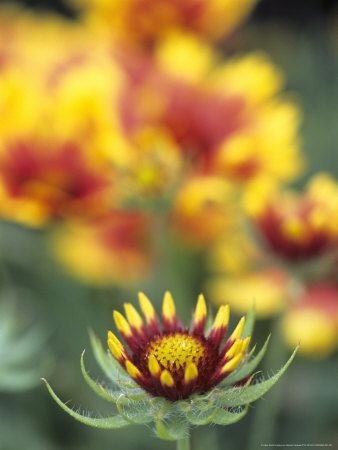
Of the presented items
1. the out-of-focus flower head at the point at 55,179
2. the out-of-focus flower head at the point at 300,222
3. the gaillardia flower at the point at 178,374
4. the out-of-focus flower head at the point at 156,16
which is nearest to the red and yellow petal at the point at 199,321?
the gaillardia flower at the point at 178,374

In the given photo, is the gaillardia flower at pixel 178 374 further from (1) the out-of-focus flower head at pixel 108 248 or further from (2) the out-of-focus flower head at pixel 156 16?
(2) the out-of-focus flower head at pixel 156 16

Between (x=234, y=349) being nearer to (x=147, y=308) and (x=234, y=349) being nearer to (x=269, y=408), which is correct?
(x=147, y=308)

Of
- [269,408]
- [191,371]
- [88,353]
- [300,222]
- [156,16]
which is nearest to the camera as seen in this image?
[191,371]

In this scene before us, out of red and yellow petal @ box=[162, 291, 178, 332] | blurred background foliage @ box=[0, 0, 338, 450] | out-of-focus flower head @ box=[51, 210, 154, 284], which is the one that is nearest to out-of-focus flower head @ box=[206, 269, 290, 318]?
blurred background foliage @ box=[0, 0, 338, 450]

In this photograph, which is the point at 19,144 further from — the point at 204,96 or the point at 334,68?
the point at 334,68

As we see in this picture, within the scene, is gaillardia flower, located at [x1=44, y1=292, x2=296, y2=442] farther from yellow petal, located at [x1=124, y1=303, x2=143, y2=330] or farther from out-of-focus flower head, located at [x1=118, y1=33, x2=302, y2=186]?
out-of-focus flower head, located at [x1=118, y1=33, x2=302, y2=186]

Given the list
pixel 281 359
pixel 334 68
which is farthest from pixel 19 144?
pixel 334 68

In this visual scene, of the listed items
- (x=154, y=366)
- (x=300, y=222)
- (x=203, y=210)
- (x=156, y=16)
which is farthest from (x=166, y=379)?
(x=156, y=16)
